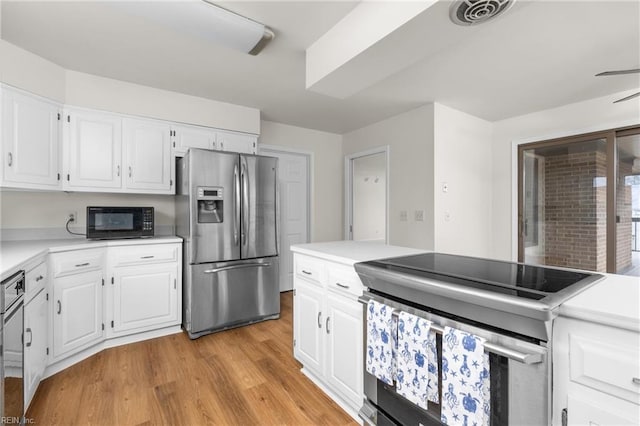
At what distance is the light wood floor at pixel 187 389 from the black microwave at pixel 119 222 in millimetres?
1016

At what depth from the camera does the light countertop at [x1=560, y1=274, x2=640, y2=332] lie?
0.81 metres

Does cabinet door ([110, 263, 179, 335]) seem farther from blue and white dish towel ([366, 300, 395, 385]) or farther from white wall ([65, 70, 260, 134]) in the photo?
blue and white dish towel ([366, 300, 395, 385])

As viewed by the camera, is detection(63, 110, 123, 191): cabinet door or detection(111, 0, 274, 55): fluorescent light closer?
detection(111, 0, 274, 55): fluorescent light

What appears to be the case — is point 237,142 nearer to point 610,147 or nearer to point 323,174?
point 323,174

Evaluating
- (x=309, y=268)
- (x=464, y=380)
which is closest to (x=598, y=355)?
(x=464, y=380)

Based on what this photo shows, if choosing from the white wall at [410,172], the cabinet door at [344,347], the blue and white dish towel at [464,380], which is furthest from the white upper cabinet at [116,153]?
the blue and white dish towel at [464,380]

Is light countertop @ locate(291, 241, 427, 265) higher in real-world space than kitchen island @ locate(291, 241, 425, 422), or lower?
higher

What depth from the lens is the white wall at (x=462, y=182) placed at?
10.9 ft

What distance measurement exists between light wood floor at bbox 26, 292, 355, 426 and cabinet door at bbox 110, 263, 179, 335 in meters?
0.19

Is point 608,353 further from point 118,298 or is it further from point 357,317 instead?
point 118,298

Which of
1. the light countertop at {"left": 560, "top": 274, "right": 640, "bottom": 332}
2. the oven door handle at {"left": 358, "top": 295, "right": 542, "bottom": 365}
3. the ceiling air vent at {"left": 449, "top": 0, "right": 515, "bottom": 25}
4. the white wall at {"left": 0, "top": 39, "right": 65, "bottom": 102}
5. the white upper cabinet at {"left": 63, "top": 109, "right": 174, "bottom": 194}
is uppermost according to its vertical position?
the white wall at {"left": 0, "top": 39, "right": 65, "bottom": 102}

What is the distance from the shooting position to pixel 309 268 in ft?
6.66

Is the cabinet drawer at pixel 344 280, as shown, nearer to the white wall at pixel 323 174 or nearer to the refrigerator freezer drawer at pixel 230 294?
the refrigerator freezer drawer at pixel 230 294

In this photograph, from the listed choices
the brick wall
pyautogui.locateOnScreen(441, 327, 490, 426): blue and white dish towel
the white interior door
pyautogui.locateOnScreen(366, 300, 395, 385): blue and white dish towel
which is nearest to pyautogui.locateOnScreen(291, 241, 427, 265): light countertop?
pyautogui.locateOnScreen(366, 300, 395, 385): blue and white dish towel
